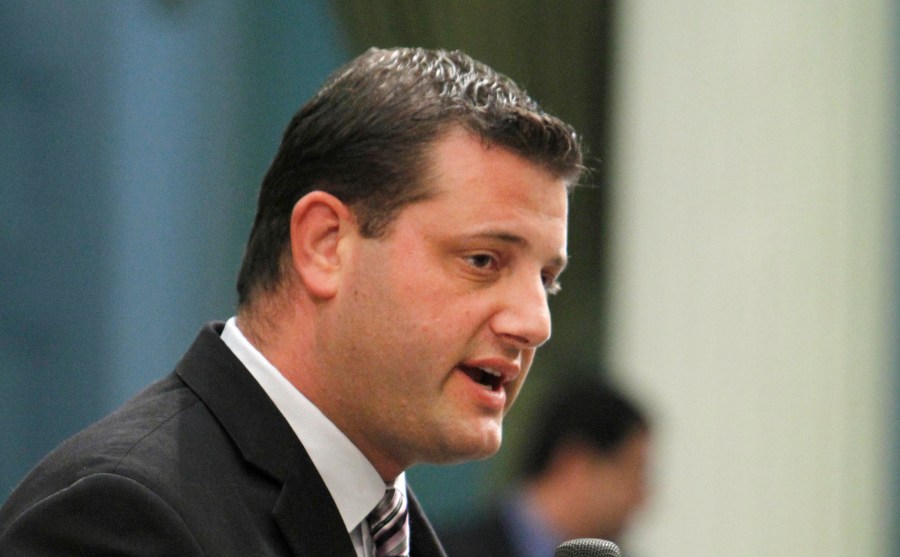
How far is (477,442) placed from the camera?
197cm

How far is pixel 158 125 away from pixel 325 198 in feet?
7.79

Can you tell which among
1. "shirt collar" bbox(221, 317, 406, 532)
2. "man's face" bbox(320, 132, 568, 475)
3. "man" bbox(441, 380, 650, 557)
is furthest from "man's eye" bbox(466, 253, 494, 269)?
"man" bbox(441, 380, 650, 557)

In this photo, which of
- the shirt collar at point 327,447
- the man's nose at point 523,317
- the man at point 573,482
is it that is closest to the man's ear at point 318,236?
the shirt collar at point 327,447

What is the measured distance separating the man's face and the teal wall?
2.28 m

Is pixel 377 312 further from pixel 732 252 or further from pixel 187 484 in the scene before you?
pixel 732 252

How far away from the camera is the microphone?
5.81 feet

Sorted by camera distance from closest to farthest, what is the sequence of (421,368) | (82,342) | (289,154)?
(421,368), (289,154), (82,342)

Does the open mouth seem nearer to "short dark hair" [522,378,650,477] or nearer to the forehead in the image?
the forehead

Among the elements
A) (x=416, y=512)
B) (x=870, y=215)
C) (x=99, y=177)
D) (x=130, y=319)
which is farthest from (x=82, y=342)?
(x=870, y=215)

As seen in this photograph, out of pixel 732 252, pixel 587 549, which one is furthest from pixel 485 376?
pixel 732 252

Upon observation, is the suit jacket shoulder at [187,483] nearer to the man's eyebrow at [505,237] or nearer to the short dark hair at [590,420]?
the man's eyebrow at [505,237]

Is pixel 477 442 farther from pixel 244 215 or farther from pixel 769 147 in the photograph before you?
pixel 769 147

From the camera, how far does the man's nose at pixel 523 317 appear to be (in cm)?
198

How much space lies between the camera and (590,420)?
13.9 ft
